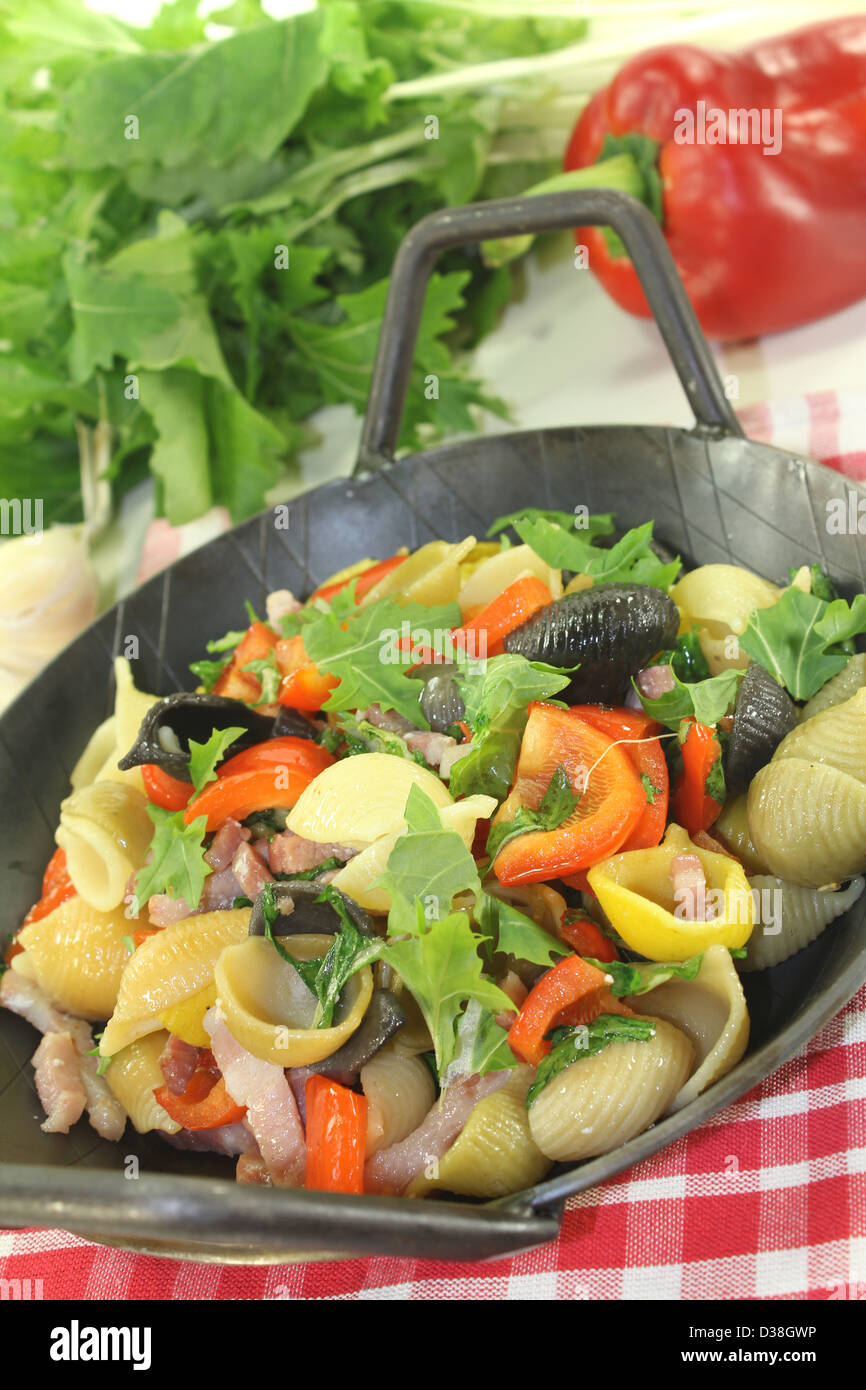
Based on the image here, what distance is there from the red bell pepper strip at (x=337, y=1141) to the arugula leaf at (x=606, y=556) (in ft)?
2.53

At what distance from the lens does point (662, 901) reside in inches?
51.0

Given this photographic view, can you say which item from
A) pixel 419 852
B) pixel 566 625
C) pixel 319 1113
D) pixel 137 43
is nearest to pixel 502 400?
pixel 137 43

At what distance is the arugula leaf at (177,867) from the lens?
145 cm

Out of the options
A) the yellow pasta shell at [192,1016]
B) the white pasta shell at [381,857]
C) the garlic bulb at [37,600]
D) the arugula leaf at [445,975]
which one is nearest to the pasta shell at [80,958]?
the yellow pasta shell at [192,1016]

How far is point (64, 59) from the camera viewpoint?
281 centimetres

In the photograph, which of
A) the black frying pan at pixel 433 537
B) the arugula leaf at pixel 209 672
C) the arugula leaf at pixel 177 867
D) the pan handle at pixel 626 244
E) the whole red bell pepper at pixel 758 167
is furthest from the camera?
the whole red bell pepper at pixel 758 167

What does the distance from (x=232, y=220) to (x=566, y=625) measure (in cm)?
188

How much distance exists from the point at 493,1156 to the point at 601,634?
2.11 feet

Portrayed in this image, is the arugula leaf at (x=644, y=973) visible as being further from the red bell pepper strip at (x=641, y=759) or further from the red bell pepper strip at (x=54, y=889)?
the red bell pepper strip at (x=54, y=889)

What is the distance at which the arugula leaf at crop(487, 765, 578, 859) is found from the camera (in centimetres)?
132

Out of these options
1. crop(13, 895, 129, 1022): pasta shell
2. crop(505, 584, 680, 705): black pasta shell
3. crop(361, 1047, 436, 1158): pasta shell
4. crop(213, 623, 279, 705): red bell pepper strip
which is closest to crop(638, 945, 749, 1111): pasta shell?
crop(361, 1047, 436, 1158): pasta shell

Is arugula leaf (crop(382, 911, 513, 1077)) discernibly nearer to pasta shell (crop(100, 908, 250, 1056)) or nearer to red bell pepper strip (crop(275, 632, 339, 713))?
pasta shell (crop(100, 908, 250, 1056))

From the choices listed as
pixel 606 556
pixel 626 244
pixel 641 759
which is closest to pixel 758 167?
pixel 626 244

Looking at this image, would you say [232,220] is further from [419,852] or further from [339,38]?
[419,852]
